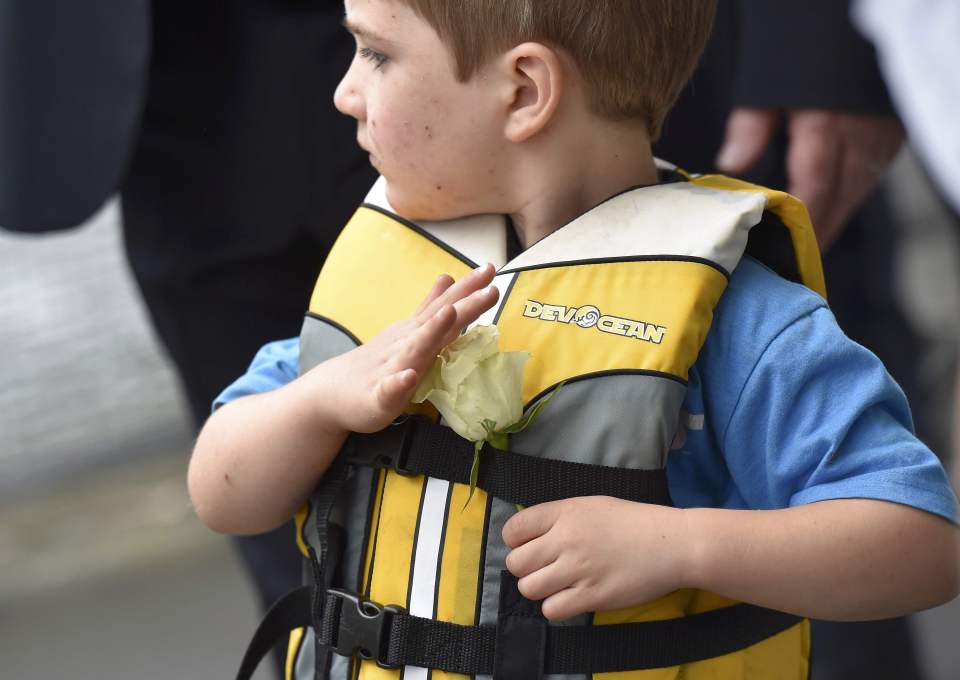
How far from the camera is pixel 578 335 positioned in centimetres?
112

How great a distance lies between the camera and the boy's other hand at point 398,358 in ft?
3.48

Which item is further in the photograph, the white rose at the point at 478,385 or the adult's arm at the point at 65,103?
the adult's arm at the point at 65,103

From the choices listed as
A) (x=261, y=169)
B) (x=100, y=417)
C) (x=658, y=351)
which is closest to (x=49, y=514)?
(x=100, y=417)

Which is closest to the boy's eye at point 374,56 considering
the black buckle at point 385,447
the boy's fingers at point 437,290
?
the boy's fingers at point 437,290

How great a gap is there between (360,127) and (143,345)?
2.97 metres

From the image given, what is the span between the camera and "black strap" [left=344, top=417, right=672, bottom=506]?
3.58 feet

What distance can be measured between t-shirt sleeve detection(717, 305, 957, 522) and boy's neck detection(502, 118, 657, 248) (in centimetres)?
23

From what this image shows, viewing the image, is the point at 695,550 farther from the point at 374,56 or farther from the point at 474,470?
the point at 374,56

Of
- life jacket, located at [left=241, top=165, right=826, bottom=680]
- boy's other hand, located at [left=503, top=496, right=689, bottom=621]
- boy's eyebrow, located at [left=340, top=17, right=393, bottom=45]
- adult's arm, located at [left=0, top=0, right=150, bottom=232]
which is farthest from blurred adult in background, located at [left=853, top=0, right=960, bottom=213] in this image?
adult's arm, located at [left=0, top=0, right=150, bottom=232]

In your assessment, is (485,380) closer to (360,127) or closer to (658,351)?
(658,351)

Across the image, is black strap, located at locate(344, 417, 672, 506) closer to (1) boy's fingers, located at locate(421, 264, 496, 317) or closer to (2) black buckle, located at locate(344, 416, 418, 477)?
(2) black buckle, located at locate(344, 416, 418, 477)

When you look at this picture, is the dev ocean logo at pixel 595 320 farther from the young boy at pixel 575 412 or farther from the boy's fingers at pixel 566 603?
the boy's fingers at pixel 566 603

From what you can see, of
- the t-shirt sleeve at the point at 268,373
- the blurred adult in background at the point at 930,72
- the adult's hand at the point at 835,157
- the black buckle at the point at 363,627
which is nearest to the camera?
the blurred adult in background at the point at 930,72

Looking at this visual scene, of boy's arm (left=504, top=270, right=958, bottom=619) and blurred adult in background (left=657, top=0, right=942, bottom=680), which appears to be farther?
blurred adult in background (left=657, top=0, right=942, bottom=680)
